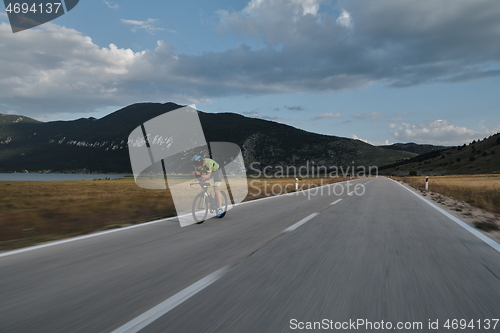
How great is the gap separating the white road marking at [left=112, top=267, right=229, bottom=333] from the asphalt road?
0.01m

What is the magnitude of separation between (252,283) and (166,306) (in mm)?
1011

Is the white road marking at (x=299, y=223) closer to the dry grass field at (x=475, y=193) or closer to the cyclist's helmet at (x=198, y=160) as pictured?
the cyclist's helmet at (x=198, y=160)

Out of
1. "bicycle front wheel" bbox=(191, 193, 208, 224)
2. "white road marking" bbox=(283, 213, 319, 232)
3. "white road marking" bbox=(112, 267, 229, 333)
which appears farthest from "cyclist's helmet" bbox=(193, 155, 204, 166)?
"white road marking" bbox=(112, 267, 229, 333)

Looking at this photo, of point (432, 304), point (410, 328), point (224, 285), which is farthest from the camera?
point (224, 285)

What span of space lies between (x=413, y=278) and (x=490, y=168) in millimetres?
92863

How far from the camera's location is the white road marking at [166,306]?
8.15 feet

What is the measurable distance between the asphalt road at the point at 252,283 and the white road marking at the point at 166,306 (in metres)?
0.01

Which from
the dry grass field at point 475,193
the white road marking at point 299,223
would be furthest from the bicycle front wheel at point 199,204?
the dry grass field at point 475,193

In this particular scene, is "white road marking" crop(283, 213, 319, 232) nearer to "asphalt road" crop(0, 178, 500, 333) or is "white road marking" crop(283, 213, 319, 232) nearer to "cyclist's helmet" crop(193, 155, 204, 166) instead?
"asphalt road" crop(0, 178, 500, 333)

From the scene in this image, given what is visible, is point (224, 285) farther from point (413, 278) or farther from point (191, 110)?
point (191, 110)

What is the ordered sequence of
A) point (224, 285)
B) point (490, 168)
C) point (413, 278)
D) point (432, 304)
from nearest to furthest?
point (432, 304) → point (224, 285) → point (413, 278) → point (490, 168)

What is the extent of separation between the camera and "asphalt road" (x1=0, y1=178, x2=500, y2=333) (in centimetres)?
262

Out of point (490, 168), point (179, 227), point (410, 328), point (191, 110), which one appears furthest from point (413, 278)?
point (490, 168)

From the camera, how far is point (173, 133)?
1248 cm
